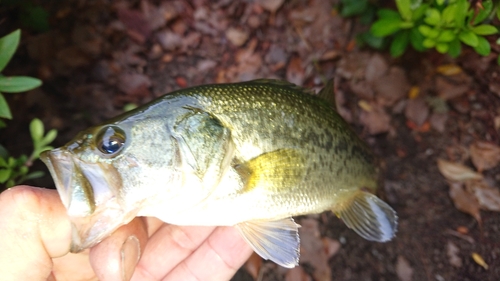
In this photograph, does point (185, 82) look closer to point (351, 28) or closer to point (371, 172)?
point (351, 28)

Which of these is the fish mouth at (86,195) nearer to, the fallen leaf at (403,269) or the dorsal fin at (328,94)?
the dorsal fin at (328,94)

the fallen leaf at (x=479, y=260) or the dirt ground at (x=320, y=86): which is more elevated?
the dirt ground at (x=320, y=86)

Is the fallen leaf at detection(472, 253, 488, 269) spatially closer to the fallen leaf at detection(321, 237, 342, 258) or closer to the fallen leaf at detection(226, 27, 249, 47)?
the fallen leaf at detection(321, 237, 342, 258)

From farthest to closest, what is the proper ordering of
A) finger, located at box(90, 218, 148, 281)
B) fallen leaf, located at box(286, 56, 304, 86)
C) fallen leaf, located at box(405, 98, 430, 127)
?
fallen leaf, located at box(286, 56, 304, 86) < fallen leaf, located at box(405, 98, 430, 127) < finger, located at box(90, 218, 148, 281)

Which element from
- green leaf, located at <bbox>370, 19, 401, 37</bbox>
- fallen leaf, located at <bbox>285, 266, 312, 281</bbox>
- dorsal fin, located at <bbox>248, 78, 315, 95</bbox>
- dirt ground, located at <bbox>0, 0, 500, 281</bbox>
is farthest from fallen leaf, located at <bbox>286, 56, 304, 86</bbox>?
fallen leaf, located at <bbox>285, 266, 312, 281</bbox>

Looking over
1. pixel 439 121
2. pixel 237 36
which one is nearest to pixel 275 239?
pixel 439 121

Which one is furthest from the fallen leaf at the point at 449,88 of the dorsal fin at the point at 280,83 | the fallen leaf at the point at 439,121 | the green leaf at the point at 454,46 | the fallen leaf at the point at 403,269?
the dorsal fin at the point at 280,83
